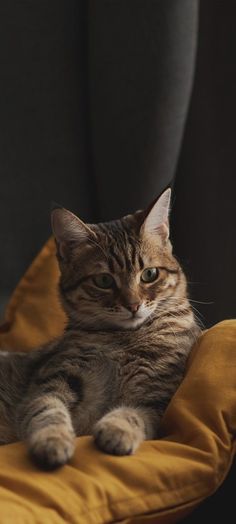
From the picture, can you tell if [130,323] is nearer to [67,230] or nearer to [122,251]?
[122,251]

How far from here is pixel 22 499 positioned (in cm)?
103

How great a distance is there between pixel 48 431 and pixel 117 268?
49cm

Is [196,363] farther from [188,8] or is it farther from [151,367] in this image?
[188,8]

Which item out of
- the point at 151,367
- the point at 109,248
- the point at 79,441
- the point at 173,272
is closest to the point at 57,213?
the point at 109,248

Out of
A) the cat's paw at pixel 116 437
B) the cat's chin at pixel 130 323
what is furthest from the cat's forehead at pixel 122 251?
the cat's paw at pixel 116 437

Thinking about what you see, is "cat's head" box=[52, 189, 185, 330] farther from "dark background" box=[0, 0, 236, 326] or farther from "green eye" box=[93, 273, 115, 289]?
"dark background" box=[0, 0, 236, 326]

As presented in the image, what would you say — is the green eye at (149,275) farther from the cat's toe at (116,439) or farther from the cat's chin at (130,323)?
the cat's toe at (116,439)

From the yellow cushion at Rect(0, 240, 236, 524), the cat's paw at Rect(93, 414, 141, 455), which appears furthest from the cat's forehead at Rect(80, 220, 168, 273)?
the cat's paw at Rect(93, 414, 141, 455)

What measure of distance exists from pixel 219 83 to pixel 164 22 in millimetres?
293

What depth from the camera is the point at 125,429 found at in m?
1.20

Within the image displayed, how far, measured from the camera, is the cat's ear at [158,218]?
5.24ft

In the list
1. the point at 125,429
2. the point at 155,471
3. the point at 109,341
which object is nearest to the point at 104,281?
the point at 109,341

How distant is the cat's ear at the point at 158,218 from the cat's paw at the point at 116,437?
57cm

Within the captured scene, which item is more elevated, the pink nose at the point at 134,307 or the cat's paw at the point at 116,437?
the pink nose at the point at 134,307
